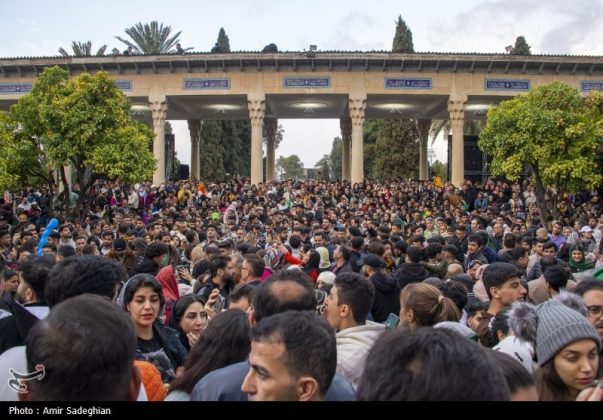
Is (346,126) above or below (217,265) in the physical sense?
above

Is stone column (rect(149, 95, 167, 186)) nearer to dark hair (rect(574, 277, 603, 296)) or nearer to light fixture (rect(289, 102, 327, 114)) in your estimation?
light fixture (rect(289, 102, 327, 114))

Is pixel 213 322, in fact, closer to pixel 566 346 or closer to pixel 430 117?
pixel 566 346

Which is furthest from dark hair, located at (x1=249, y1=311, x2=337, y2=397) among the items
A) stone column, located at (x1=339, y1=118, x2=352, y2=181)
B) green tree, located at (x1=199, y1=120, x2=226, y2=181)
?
green tree, located at (x1=199, y1=120, x2=226, y2=181)

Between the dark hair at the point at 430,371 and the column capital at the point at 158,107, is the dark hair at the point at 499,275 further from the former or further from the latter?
the column capital at the point at 158,107

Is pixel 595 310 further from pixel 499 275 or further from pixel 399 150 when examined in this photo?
pixel 399 150

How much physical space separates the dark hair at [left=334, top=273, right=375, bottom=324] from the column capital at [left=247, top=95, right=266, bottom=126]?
25.2 metres

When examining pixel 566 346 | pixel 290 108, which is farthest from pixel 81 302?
pixel 290 108

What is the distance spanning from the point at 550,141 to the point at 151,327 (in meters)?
19.6

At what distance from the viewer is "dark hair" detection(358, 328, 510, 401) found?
178 centimetres

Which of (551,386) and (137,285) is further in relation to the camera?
(137,285)

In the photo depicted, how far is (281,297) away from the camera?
3.71m

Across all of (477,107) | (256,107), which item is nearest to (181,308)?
(256,107)

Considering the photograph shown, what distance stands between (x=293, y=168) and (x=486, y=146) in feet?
376

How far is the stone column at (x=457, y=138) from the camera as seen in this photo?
2925 cm
